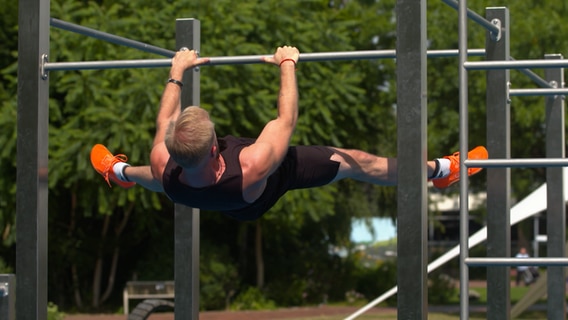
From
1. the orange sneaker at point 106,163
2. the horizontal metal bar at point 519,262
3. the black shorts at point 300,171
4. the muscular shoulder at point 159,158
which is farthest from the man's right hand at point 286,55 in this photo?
the orange sneaker at point 106,163

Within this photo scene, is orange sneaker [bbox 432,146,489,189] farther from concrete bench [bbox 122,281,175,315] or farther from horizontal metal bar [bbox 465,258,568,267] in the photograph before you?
concrete bench [bbox 122,281,175,315]

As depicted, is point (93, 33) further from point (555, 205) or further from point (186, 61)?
point (555, 205)

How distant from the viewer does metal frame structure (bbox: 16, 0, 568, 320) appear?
420cm

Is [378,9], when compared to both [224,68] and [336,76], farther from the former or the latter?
→ [224,68]

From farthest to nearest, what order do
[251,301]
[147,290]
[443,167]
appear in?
1. [251,301]
2. [147,290]
3. [443,167]

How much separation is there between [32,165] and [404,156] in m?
1.67

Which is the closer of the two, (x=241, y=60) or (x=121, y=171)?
(x=241, y=60)

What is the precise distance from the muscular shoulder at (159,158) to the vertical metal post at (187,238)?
1197mm

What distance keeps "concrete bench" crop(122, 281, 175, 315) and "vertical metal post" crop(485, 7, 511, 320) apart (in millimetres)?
15242

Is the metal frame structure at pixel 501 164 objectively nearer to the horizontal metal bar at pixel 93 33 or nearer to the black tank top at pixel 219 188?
A: the black tank top at pixel 219 188

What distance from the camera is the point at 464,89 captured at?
4586 mm

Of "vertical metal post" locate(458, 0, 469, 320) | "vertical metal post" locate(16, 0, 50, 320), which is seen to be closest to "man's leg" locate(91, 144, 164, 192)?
"vertical metal post" locate(16, 0, 50, 320)

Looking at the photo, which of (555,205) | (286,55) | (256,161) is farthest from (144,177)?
(555,205)

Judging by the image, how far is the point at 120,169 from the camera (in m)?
6.11
